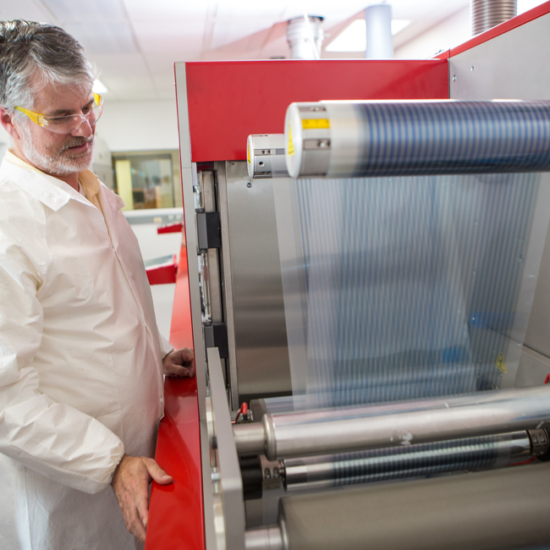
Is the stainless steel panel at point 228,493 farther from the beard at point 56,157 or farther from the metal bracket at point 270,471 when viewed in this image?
the beard at point 56,157

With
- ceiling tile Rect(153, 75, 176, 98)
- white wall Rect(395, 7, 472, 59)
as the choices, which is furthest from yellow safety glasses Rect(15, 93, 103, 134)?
ceiling tile Rect(153, 75, 176, 98)

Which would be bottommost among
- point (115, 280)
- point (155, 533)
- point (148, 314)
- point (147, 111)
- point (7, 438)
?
point (155, 533)

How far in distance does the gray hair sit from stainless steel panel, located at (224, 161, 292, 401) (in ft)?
1.22

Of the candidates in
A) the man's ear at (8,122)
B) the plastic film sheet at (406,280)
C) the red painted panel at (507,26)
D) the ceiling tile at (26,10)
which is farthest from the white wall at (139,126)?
the plastic film sheet at (406,280)

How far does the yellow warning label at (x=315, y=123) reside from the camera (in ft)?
1.43

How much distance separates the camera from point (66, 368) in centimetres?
93

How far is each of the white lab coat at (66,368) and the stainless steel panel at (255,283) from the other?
233mm

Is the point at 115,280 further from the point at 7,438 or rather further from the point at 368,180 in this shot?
the point at 368,180

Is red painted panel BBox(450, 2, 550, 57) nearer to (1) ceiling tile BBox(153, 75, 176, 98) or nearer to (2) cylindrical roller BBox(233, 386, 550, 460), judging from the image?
(2) cylindrical roller BBox(233, 386, 550, 460)

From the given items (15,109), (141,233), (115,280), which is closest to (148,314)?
(115,280)

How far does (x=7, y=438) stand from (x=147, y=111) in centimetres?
663

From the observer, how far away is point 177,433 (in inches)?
39.9

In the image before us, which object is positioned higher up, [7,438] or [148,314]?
[148,314]

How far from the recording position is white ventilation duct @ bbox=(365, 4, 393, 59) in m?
3.55
